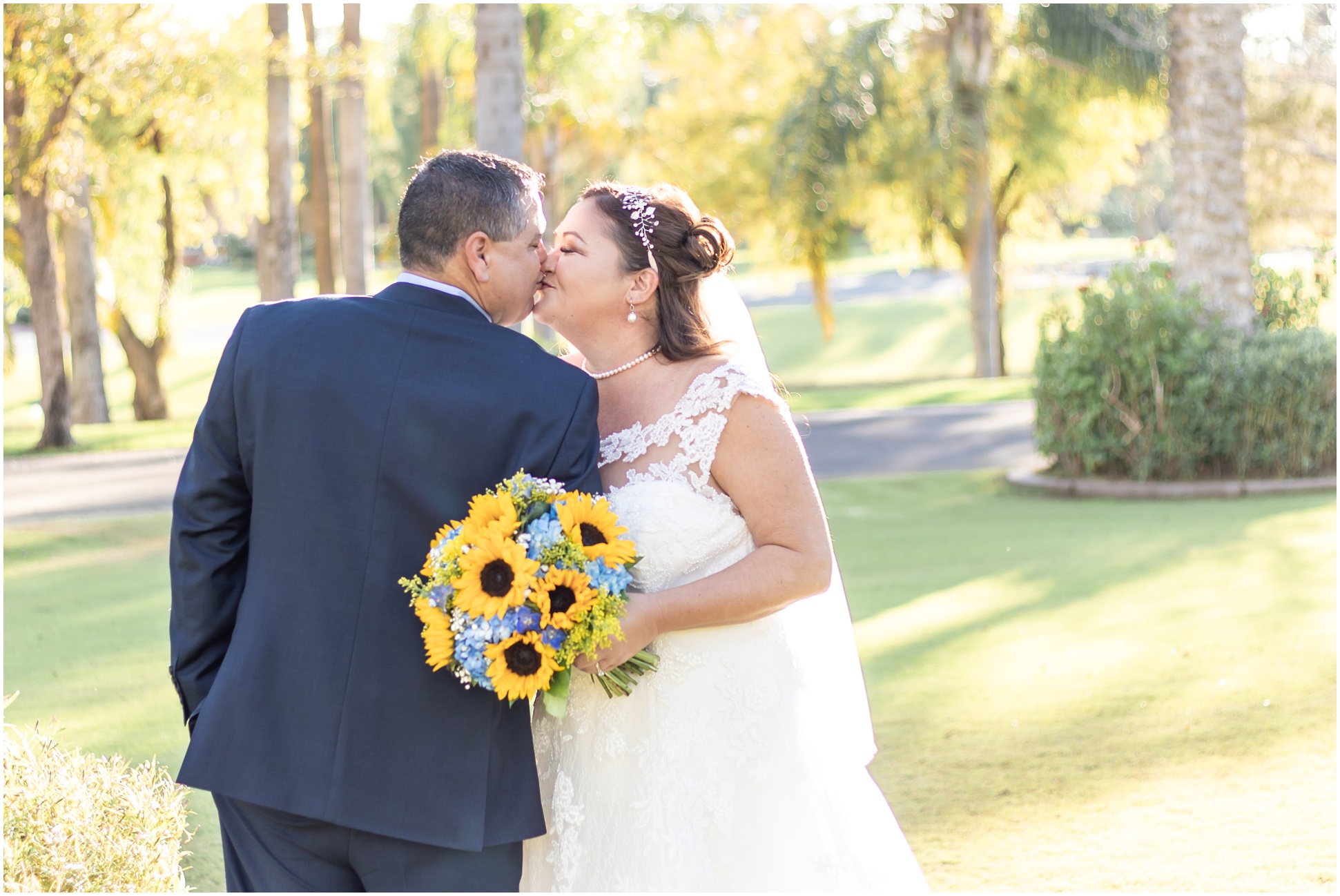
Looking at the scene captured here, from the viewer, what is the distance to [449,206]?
2447 millimetres

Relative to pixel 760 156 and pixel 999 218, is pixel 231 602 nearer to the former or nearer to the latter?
pixel 760 156

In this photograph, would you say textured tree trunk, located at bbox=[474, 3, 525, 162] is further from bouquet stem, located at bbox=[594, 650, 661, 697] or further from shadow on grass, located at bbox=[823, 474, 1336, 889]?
bouquet stem, located at bbox=[594, 650, 661, 697]

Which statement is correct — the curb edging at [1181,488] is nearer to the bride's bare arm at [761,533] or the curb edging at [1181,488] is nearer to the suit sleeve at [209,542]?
the bride's bare arm at [761,533]

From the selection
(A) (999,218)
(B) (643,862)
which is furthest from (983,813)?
(A) (999,218)

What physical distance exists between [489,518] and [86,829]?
1.67 metres

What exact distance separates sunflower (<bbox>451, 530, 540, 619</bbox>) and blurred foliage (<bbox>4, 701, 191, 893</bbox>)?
1.57 metres

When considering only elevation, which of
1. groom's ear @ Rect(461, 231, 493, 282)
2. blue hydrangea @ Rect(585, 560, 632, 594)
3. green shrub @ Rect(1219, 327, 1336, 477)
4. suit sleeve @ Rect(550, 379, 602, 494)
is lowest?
green shrub @ Rect(1219, 327, 1336, 477)

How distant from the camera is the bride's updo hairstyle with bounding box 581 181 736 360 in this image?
9.64 feet

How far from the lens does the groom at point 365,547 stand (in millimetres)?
2318

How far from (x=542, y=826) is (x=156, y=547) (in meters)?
8.03

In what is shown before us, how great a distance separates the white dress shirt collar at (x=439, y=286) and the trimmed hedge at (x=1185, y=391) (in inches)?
399

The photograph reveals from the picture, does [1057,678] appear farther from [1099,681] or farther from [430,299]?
[430,299]

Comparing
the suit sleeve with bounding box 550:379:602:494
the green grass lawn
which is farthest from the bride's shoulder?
the green grass lawn

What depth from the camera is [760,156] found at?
2478cm
